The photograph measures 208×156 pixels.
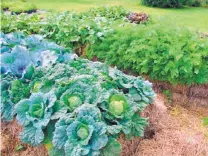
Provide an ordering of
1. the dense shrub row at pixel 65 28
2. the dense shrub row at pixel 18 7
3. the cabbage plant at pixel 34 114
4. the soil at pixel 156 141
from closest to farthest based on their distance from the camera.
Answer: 1. the cabbage plant at pixel 34 114
2. the soil at pixel 156 141
3. the dense shrub row at pixel 65 28
4. the dense shrub row at pixel 18 7

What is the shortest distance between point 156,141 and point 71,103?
0.73m

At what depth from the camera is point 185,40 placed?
391cm

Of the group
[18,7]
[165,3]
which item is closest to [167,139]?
[18,7]

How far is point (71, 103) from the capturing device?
2.32m

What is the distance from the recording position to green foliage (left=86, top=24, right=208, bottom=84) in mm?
3682

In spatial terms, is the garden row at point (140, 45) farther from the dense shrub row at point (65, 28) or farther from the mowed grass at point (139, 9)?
the mowed grass at point (139, 9)

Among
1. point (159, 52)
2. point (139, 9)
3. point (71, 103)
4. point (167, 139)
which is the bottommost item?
point (139, 9)

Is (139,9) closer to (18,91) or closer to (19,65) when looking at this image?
(19,65)

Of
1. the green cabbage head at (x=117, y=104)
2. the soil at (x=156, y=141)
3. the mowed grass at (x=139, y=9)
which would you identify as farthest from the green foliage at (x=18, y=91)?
the mowed grass at (x=139, y=9)

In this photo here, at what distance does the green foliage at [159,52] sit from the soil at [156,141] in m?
0.72

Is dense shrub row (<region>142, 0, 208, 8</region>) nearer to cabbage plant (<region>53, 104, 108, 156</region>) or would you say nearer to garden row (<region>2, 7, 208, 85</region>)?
garden row (<region>2, 7, 208, 85</region>)

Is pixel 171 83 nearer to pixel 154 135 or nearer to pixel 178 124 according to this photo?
pixel 178 124

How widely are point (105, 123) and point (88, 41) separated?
2267mm

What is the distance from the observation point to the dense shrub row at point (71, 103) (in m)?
2.16
